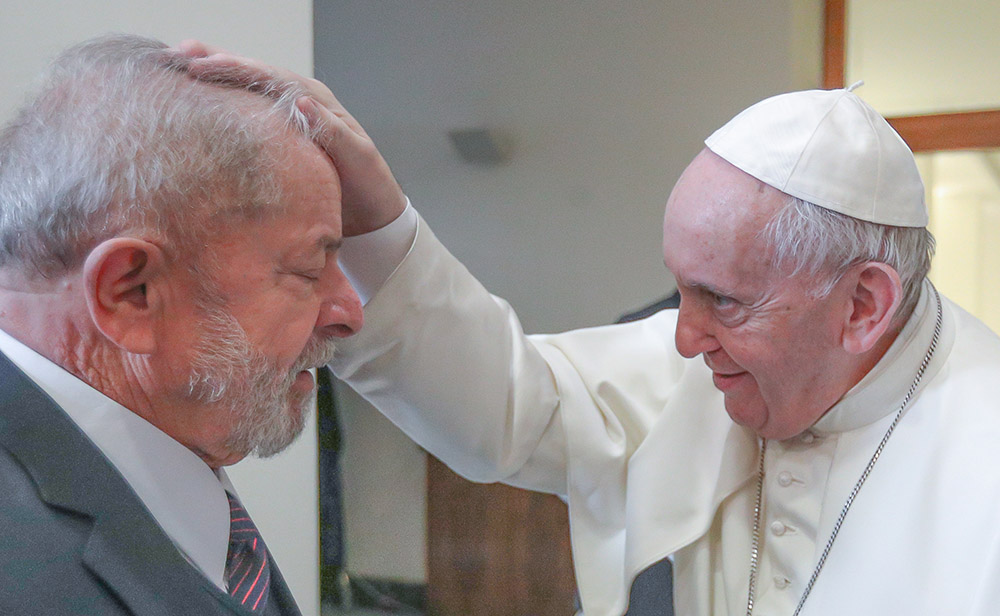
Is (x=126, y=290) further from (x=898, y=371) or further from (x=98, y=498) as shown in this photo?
(x=898, y=371)

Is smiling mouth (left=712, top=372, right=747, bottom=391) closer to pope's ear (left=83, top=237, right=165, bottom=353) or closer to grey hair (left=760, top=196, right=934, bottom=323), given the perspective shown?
grey hair (left=760, top=196, right=934, bottom=323)

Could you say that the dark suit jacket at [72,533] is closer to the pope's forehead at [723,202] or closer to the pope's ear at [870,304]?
the pope's forehead at [723,202]

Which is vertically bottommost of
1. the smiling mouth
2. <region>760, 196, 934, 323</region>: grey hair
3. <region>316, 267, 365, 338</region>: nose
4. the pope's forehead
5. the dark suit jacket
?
the smiling mouth

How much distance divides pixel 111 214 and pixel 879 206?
1232mm

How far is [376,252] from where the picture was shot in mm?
1736

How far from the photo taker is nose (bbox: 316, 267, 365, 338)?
1363 millimetres

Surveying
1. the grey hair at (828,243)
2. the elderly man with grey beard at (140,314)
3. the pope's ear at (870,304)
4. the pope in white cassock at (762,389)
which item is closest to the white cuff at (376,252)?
the pope in white cassock at (762,389)

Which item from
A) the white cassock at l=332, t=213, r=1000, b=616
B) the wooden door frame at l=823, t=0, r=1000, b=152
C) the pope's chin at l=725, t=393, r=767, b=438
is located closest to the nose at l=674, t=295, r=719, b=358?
the pope's chin at l=725, t=393, r=767, b=438

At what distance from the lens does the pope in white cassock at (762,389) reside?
156 centimetres

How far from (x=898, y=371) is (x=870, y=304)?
0.15 meters

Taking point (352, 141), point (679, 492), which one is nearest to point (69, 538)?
point (352, 141)

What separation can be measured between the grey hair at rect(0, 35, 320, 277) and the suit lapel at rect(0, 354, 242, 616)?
0.17m

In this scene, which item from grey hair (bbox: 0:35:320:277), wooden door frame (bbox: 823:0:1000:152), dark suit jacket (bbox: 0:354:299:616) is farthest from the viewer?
wooden door frame (bbox: 823:0:1000:152)

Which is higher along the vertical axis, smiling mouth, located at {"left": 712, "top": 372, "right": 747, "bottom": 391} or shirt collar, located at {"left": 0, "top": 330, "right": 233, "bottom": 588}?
shirt collar, located at {"left": 0, "top": 330, "right": 233, "bottom": 588}
